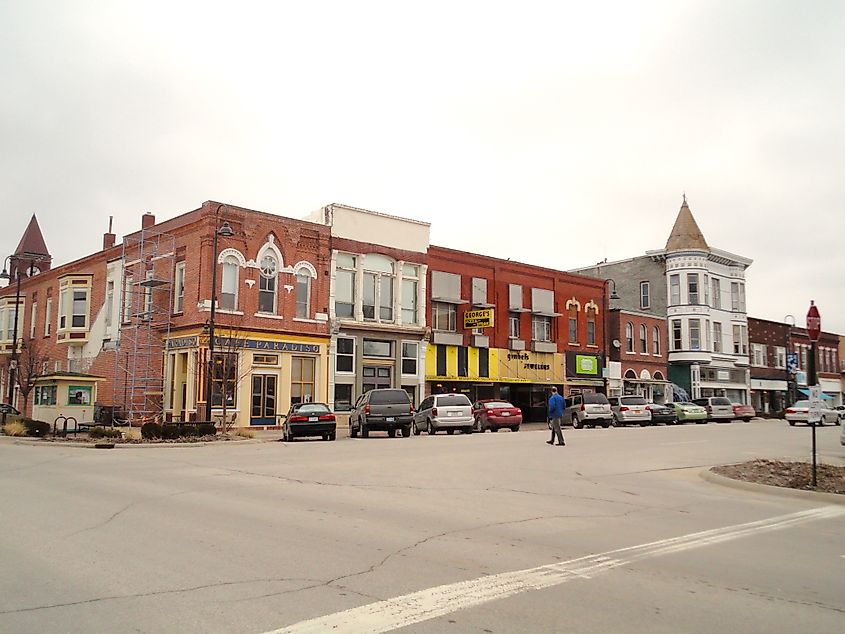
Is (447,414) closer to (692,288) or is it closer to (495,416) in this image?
(495,416)

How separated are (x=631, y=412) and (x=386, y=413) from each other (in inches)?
699

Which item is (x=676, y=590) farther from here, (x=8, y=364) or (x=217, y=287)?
(x=8, y=364)

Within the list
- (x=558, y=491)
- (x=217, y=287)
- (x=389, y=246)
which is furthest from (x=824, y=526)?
(x=389, y=246)

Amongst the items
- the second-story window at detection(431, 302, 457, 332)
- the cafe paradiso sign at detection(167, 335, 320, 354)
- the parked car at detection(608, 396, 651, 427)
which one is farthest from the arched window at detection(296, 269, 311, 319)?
the parked car at detection(608, 396, 651, 427)

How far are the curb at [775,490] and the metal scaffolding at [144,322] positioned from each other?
27929 millimetres

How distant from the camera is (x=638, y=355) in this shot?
56562 millimetres

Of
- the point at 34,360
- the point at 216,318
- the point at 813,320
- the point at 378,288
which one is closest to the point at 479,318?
the point at 378,288

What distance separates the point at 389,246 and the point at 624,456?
2406cm

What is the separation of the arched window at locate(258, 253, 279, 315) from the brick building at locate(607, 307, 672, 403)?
90.7 ft

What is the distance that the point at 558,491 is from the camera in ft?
42.4

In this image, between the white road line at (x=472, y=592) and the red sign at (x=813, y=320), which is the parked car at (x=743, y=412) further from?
the white road line at (x=472, y=592)

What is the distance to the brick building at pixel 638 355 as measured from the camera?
54.8 m

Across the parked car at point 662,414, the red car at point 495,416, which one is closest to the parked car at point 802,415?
the parked car at point 662,414

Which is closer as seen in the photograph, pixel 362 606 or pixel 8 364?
pixel 362 606
